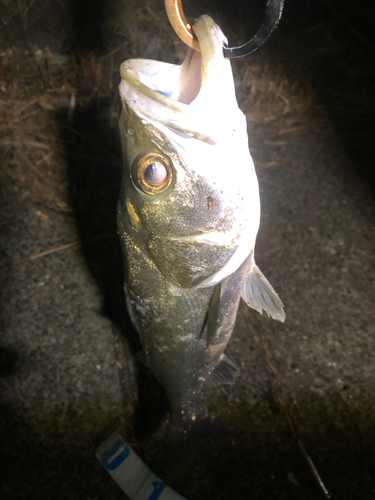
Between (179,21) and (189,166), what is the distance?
50 cm

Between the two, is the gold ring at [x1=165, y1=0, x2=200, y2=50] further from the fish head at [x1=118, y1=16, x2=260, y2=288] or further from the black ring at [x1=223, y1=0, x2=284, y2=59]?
the black ring at [x1=223, y1=0, x2=284, y2=59]

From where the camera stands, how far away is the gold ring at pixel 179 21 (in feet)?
3.28

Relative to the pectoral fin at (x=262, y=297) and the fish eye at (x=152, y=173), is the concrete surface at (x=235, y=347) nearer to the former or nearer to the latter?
the pectoral fin at (x=262, y=297)

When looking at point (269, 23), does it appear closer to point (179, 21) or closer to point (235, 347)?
point (179, 21)

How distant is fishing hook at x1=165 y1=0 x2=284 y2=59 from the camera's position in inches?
36.8

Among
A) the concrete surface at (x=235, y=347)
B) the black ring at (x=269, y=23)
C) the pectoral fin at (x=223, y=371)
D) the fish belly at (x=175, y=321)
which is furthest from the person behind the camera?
the concrete surface at (x=235, y=347)

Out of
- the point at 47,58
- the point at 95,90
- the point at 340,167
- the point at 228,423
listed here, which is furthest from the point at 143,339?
the point at 47,58

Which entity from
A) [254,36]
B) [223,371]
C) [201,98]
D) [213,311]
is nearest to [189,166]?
[201,98]

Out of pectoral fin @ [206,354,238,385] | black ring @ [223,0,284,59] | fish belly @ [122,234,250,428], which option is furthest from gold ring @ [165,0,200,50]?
pectoral fin @ [206,354,238,385]

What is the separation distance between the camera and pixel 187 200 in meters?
1.07

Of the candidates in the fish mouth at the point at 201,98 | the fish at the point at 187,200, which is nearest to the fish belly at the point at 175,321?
the fish at the point at 187,200

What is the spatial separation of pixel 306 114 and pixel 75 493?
307 cm

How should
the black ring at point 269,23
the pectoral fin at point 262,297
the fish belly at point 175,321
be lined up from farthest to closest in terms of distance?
the pectoral fin at point 262,297 → the fish belly at point 175,321 → the black ring at point 269,23

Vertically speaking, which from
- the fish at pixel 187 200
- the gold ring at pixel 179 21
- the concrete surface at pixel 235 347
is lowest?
the concrete surface at pixel 235 347
